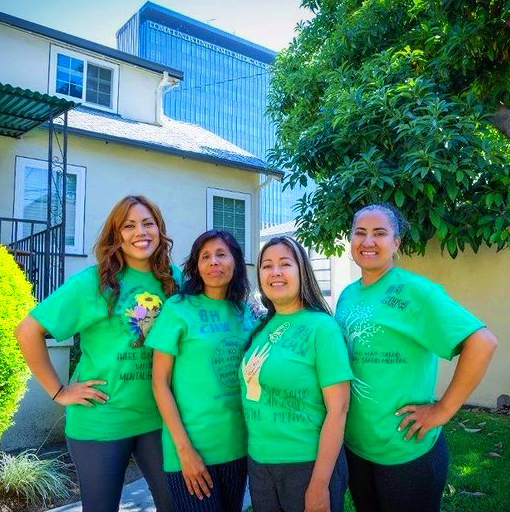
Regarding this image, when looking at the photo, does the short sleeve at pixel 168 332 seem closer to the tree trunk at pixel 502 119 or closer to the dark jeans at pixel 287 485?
the dark jeans at pixel 287 485

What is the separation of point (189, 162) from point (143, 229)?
815 centimetres

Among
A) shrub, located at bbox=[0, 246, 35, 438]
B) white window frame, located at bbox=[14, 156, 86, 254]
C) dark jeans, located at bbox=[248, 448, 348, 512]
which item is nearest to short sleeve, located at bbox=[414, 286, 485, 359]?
dark jeans, located at bbox=[248, 448, 348, 512]

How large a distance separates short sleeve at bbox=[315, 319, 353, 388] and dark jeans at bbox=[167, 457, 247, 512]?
1.98 feet

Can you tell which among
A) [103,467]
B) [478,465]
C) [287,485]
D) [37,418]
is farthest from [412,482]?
[37,418]

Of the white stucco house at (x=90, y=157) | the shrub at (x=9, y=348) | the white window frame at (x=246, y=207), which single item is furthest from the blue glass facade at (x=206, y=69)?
the shrub at (x=9, y=348)

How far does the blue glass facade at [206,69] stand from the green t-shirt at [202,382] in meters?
70.4

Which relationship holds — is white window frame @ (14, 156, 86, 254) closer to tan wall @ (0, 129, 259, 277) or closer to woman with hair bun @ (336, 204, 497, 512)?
tan wall @ (0, 129, 259, 277)

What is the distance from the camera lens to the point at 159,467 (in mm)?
2295

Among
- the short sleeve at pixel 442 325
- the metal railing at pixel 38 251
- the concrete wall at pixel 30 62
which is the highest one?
the concrete wall at pixel 30 62

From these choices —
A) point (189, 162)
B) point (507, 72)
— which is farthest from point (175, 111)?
point (507, 72)

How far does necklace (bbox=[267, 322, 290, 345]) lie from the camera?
6.68 ft

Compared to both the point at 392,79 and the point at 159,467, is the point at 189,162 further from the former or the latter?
the point at 159,467

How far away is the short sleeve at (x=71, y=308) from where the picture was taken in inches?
85.4

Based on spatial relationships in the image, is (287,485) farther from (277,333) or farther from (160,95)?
(160,95)
